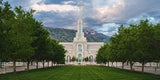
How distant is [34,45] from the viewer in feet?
144

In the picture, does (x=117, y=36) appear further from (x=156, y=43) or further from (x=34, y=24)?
(x=156, y=43)

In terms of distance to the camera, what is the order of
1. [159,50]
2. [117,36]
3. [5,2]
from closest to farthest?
[159,50] → [5,2] → [117,36]

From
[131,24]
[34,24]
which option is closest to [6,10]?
[34,24]

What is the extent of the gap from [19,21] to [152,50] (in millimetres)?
24256

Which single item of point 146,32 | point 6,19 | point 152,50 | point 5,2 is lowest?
point 152,50

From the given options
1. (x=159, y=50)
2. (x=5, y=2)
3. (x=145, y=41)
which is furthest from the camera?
(x=5, y=2)

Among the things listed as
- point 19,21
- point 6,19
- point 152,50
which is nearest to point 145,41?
point 152,50

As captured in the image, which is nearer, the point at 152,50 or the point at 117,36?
the point at 152,50

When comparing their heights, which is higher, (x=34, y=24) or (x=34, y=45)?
(x=34, y=24)

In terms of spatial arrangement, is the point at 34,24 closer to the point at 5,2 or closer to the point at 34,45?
the point at 34,45

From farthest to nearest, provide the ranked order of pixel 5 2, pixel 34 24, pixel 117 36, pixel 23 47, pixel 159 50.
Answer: pixel 117 36, pixel 34 24, pixel 23 47, pixel 5 2, pixel 159 50

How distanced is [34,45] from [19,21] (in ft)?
26.0

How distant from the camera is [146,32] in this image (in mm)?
29250

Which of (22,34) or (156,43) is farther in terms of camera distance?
(22,34)
